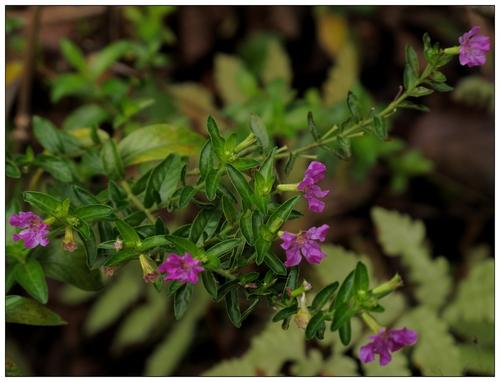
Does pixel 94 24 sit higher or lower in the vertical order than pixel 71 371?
higher

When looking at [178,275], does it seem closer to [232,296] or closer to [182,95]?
[232,296]

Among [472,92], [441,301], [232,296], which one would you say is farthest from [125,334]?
[472,92]

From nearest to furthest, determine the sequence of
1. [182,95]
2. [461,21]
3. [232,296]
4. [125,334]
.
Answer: [232,296] < [125,334] < [182,95] < [461,21]

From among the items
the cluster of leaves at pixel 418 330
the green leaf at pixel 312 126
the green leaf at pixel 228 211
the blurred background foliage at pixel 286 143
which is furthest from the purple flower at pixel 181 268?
the cluster of leaves at pixel 418 330

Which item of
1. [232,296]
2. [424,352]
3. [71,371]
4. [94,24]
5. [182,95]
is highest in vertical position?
[94,24]

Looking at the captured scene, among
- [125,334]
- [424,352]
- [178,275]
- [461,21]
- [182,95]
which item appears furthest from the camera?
[461,21]

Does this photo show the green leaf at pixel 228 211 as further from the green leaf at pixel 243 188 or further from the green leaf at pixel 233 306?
the green leaf at pixel 233 306

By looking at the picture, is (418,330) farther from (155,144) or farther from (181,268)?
(181,268)

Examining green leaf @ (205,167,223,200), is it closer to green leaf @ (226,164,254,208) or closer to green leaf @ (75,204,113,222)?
green leaf @ (226,164,254,208)
